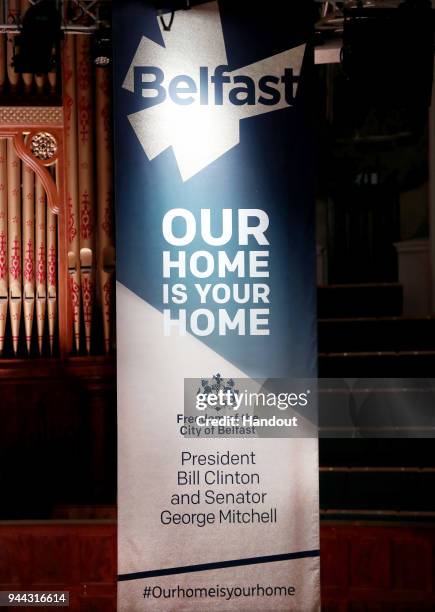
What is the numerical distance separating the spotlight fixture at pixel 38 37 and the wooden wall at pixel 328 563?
2.25 meters

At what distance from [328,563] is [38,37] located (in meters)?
2.81

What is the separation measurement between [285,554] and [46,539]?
166 cm

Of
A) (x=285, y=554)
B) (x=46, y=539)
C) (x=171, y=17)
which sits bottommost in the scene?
(x=46, y=539)

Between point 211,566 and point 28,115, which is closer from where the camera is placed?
point 211,566

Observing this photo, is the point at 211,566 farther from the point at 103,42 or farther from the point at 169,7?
the point at 103,42

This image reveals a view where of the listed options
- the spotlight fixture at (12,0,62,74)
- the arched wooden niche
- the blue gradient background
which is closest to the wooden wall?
the arched wooden niche

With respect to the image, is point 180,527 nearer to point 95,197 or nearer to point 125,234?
point 125,234

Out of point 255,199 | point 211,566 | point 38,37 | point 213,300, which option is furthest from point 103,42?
point 211,566

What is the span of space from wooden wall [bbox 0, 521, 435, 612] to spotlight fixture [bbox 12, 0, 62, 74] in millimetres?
2249

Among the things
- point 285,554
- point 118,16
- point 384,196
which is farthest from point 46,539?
point 384,196

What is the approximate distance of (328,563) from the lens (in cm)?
402

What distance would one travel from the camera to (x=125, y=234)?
2969 mm

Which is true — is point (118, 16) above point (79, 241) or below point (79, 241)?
above

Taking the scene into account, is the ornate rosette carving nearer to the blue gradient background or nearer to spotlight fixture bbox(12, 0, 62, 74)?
spotlight fixture bbox(12, 0, 62, 74)
